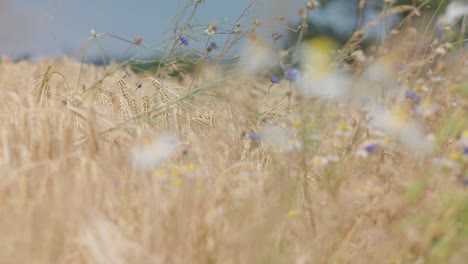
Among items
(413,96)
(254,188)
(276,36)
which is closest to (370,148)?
(413,96)

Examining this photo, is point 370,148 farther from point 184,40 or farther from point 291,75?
point 184,40

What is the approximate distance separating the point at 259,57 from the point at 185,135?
47cm

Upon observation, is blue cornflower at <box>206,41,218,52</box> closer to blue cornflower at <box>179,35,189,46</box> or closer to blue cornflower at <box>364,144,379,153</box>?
blue cornflower at <box>179,35,189,46</box>

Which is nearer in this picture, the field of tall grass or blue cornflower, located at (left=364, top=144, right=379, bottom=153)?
the field of tall grass

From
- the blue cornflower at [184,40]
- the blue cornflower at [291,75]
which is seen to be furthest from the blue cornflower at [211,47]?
the blue cornflower at [291,75]

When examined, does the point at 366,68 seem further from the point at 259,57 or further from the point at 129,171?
the point at 129,171

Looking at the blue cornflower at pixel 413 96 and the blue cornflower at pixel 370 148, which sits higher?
the blue cornflower at pixel 413 96

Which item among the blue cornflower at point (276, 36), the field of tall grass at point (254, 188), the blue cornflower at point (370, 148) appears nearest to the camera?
the field of tall grass at point (254, 188)

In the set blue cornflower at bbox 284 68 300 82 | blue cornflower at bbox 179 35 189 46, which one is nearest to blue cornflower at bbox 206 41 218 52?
blue cornflower at bbox 179 35 189 46

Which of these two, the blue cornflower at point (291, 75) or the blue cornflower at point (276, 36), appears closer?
the blue cornflower at point (291, 75)

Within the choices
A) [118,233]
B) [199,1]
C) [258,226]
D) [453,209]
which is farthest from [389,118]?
[199,1]

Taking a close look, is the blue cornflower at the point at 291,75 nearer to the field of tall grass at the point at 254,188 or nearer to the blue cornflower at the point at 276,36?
the field of tall grass at the point at 254,188

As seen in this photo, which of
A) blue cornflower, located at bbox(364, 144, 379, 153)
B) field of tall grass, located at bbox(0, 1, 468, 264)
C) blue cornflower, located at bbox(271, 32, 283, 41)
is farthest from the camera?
blue cornflower, located at bbox(271, 32, 283, 41)

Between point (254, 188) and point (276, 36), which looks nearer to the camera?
point (254, 188)
